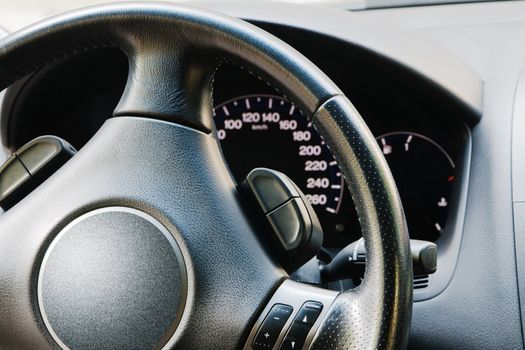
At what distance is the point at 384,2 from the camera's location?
1.39m

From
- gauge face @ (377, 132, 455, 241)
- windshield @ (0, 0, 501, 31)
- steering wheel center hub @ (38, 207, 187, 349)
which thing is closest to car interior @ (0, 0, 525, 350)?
steering wheel center hub @ (38, 207, 187, 349)

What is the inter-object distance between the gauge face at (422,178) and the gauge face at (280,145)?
0.11 m

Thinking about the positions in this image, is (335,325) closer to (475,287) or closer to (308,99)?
(308,99)

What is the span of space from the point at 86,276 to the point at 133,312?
57 mm

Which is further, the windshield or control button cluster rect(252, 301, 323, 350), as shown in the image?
the windshield

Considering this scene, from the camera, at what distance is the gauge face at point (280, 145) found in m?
1.39

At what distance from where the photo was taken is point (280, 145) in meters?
1.42

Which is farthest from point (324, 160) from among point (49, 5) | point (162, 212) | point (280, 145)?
point (162, 212)

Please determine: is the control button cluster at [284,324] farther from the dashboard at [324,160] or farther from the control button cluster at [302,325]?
the dashboard at [324,160]

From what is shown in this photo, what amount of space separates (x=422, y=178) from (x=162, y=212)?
2.22 ft

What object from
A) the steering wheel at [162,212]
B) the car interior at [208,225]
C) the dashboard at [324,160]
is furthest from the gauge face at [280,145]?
the steering wheel at [162,212]

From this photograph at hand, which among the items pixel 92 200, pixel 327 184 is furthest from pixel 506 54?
pixel 92 200

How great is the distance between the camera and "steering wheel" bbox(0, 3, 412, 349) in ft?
2.27

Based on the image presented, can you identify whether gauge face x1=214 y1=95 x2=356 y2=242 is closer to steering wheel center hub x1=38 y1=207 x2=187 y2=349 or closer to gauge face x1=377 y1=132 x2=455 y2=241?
gauge face x1=377 y1=132 x2=455 y2=241
